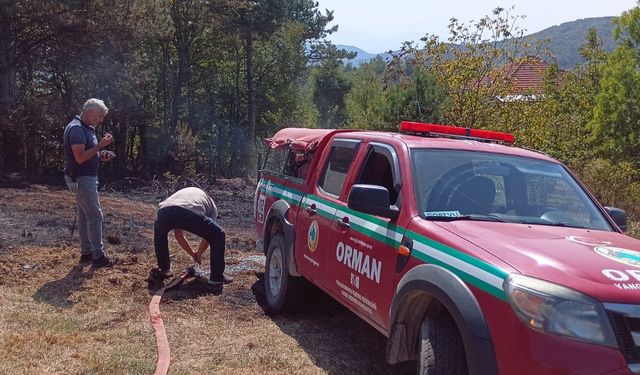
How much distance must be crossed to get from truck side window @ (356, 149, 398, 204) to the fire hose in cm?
193

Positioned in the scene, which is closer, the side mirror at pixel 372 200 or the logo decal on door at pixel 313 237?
the side mirror at pixel 372 200

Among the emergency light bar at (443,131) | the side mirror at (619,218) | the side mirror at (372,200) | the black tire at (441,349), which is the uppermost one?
the emergency light bar at (443,131)

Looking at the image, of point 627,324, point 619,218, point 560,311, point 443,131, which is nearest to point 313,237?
point 443,131

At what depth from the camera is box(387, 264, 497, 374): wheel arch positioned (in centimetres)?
299

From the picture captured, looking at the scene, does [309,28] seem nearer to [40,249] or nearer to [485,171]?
[40,249]

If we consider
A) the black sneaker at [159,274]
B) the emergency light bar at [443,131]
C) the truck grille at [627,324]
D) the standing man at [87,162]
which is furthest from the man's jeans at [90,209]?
the truck grille at [627,324]

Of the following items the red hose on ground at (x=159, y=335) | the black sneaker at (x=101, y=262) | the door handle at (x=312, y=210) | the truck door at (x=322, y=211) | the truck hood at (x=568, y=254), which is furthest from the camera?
the black sneaker at (x=101, y=262)

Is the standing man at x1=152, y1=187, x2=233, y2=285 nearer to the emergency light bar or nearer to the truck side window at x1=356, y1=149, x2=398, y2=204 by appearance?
the truck side window at x1=356, y1=149, x2=398, y2=204

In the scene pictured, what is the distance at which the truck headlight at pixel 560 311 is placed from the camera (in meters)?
2.71

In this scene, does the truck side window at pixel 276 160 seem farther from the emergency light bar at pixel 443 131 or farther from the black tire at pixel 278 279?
the emergency light bar at pixel 443 131

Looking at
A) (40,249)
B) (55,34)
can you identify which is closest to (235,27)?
(55,34)

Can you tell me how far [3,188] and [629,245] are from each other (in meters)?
14.8

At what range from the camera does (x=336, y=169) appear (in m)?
5.37

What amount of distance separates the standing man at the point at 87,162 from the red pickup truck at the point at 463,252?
216 cm
